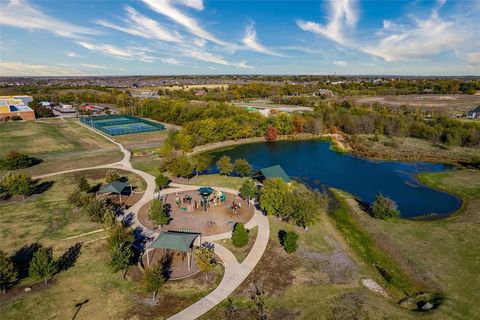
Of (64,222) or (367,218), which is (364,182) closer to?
(367,218)

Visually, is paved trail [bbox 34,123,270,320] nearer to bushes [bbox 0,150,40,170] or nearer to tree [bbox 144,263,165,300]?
tree [bbox 144,263,165,300]

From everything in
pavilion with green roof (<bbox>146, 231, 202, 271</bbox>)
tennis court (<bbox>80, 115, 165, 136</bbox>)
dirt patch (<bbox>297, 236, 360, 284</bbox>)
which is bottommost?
dirt patch (<bbox>297, 236, 360, 284</bbox>)

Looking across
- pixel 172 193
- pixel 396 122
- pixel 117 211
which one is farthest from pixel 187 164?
pixel 396 122

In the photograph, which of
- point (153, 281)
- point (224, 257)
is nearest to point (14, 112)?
point (224, 257)

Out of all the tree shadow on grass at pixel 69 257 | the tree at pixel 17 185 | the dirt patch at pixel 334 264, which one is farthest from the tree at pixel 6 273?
the dirt patch at pixel 334 264

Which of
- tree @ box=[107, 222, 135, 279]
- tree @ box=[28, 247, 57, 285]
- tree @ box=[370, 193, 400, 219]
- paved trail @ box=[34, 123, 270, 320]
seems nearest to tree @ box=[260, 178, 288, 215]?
paved trail @ box=[34, 123, 270, 320]

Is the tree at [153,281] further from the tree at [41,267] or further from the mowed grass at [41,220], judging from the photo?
the mowed grass at [41,220]
